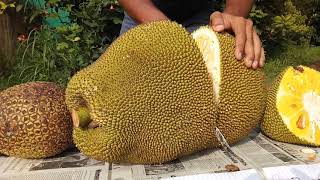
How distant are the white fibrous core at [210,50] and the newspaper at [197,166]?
0.66ft

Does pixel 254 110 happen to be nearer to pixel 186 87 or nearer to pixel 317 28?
pixel 186 87

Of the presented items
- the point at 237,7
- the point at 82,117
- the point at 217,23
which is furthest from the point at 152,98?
the point at 237,7

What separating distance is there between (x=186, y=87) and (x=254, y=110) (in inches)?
10.9

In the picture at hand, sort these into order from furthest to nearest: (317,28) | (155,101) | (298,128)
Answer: (317,28)
(298,128)
(155,101)

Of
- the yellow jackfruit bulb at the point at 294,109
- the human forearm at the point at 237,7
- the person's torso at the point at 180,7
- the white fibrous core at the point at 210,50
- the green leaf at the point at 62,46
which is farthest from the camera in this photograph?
the green leaf at the point at 62,46

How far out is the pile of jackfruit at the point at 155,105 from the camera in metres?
1.24

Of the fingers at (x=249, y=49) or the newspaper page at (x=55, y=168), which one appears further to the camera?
the fingers at (x=249, y=49)

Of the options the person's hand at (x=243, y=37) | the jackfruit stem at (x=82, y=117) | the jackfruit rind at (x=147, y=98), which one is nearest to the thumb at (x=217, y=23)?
the person's hand at (x=243, y=37)

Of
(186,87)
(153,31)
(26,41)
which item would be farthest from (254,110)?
(26,41)

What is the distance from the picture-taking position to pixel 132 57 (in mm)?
1275

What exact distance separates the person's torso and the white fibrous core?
60cm

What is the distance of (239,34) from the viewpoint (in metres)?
1.46

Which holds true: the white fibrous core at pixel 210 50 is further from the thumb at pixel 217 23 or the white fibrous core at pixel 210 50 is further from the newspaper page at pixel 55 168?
the newspaper page at pixel 55 168

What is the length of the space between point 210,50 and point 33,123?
1.86 ft
